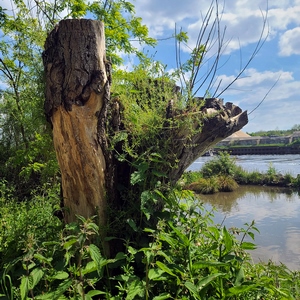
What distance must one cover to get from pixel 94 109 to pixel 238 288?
1.43m

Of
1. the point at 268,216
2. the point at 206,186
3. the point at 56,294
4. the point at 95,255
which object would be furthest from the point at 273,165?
the point at 56,294

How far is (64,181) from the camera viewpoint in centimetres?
230

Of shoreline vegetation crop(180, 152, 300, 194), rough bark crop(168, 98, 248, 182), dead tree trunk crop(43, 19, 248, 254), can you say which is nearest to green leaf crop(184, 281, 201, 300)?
dead tree trunk crop(43, 19, 248, 254)

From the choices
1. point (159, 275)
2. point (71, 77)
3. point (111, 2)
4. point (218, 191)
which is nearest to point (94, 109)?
point (71, 77)

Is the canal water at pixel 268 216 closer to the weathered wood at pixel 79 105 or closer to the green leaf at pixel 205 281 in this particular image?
the green leaf at pixel 205 281

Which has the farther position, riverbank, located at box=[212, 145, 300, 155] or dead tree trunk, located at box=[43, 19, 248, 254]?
riverbank, located at box=[212, 145, 300, 155]

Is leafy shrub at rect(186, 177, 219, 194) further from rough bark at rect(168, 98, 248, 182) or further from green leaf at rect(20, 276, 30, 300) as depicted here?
green leaf at rect(20, 276, 30, 300)

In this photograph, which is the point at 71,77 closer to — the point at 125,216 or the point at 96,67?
the point at 96,67

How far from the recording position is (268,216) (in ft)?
30.4

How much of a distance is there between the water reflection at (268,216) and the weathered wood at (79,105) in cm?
143

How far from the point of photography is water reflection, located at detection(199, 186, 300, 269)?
19.3 feet

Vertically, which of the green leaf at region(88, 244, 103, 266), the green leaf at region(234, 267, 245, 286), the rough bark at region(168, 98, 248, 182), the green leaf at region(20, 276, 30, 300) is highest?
the rough bark at region(168, 98, 248, 182)

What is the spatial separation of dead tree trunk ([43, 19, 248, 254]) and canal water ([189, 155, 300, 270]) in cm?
75

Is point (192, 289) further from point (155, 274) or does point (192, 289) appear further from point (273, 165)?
point (273, 165)
